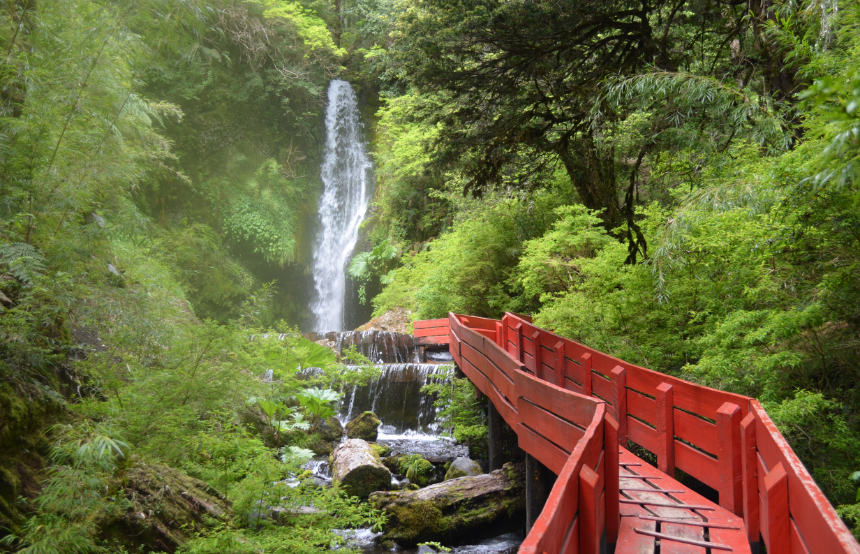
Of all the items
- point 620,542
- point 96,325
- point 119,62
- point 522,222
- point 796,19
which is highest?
point 119,62

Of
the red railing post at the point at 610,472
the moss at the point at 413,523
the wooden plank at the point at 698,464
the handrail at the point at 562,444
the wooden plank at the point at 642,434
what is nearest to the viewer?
the handrail at the point at 562,444

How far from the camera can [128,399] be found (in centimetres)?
562

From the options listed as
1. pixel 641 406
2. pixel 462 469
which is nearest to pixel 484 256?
pixel 462 469

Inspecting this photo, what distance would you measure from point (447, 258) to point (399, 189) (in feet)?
23.5

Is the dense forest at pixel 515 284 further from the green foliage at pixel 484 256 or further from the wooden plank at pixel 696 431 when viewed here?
the green foliage at pixel 484 256

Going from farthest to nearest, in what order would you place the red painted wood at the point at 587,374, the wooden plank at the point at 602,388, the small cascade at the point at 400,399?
1. the small cascade at the point at 400,399
2. the red painted wood at the point at 587,374
3. the wooden plank at the point at 602,388

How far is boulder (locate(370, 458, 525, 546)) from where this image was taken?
23.3ft

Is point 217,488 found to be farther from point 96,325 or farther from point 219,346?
point 96,325

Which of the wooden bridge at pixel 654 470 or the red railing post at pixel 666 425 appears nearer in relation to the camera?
the wooden bridge at pixel 654 470

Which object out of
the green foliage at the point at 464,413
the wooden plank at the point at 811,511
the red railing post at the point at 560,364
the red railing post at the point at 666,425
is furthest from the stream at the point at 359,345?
the wooden plank at the point at 811,511

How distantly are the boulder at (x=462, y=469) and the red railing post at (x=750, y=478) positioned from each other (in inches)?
226

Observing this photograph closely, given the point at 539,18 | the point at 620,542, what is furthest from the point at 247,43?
the point at 620,542

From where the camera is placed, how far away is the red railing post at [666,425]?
5.05 m

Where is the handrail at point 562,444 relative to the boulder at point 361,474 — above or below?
above
